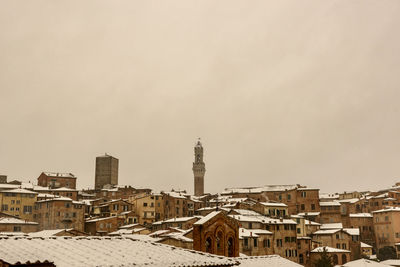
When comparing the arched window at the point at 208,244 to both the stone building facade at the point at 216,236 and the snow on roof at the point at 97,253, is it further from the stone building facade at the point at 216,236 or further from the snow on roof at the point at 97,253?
the snow on roof at the point at 97,253

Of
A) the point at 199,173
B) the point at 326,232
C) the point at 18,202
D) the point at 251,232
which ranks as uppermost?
the point at 199,173

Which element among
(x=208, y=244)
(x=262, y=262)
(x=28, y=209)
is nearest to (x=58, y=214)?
(x=28, y=209)

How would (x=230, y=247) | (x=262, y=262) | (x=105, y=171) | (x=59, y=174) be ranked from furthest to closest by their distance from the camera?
1. (x=105, y=171)
2. (x=59, y=174)
3. (x=230, y=247)
4. (x=262, y=262)

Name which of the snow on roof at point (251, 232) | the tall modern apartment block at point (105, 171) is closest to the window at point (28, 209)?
the snow on roof at point (251, 232)

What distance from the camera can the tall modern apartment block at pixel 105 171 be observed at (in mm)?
124625

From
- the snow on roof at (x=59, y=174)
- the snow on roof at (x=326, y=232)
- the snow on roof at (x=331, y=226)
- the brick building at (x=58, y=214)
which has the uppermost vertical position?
the snow on roof at (x=59, y=174)

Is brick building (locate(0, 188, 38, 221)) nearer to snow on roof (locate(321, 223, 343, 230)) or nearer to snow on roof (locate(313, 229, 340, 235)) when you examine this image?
snow on roof (locate(313, 229, 340, 235))

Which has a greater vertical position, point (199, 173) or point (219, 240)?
point (199, 173)

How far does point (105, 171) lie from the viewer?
412ft

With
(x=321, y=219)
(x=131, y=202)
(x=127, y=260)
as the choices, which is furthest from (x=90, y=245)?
(x=321, y=219)

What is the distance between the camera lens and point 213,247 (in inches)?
1155

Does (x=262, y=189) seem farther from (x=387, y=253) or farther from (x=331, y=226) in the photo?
(x=387, y=253)

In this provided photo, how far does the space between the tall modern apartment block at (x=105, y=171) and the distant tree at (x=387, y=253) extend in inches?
3044

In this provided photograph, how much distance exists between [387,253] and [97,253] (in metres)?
77.5
